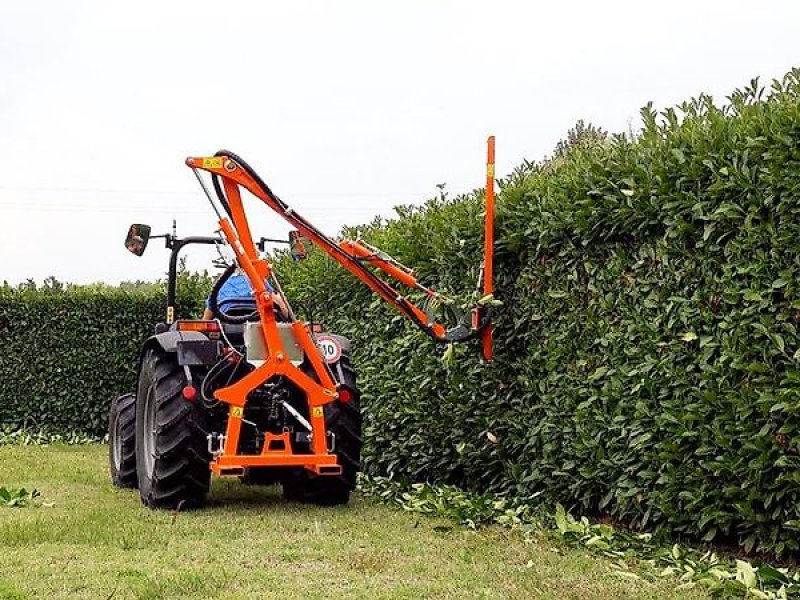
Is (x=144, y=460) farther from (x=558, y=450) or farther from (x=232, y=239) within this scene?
(x=558, y=450)

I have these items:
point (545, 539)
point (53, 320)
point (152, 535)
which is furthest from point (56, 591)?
point (53, 320)

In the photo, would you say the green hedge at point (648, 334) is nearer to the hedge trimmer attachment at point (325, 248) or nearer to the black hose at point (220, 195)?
the hedge trimmer attachment at point (325, 248)

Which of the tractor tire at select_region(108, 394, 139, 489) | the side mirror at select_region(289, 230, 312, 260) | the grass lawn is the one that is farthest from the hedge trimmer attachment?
the tractor tire at select_region(108, 394, 139, 489)

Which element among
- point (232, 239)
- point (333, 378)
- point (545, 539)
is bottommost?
point (545, 539)

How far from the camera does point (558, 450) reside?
650 cm

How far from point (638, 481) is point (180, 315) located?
9.49 meters

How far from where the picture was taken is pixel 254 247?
6.66 metres

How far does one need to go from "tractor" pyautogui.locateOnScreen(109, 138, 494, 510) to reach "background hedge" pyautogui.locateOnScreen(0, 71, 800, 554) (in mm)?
417

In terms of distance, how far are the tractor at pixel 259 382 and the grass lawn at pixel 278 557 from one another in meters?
0.29

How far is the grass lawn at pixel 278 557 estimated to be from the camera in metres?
4.52

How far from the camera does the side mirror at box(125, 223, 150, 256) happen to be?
741 centimetres

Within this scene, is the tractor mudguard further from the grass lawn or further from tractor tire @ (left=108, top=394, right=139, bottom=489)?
tractor tire @ (left=108, top=394, right=139, bottom=489)

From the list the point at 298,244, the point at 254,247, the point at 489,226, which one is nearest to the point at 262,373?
the point at 254,247

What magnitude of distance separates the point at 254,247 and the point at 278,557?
210 cm
